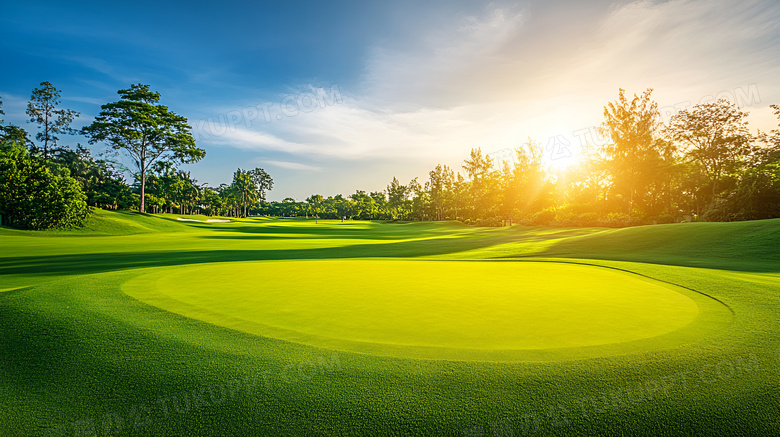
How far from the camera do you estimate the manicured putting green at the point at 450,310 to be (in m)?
3.88

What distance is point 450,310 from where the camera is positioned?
17.7ft

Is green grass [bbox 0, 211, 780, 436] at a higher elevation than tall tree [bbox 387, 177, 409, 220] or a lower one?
lower

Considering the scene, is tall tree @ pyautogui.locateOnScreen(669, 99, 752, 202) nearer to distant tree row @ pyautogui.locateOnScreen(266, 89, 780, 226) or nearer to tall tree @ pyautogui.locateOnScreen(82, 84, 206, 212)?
distant tree row @ pyautogui.locateOnScreen(266, 89, 780, 226)

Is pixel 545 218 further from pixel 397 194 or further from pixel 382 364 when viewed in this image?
pixel 397 194

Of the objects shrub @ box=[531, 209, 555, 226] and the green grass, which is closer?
the green grass

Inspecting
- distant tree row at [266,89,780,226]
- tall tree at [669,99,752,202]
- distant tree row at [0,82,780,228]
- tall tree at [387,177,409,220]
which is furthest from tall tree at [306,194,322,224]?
tall tree at [669,99,752,202]

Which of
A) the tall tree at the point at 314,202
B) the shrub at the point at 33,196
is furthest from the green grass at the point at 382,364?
the tall tree at the point at 314,202

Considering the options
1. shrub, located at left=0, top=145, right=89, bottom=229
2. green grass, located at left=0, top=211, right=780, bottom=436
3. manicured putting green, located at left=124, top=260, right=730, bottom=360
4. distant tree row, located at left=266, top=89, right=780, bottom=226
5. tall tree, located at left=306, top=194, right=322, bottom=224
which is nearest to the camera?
green grass, located at left=0, top=211, right=780, bottom=436

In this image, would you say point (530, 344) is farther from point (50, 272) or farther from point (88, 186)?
point (88, 186)

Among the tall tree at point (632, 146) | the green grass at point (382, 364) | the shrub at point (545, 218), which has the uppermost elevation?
the tall tree at point (632, 146)

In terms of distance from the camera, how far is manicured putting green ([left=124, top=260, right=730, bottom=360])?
12.7 feet

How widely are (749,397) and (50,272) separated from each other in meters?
16.2

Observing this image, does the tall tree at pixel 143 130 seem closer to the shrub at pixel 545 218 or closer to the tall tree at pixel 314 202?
the shrub at pixel 545 218

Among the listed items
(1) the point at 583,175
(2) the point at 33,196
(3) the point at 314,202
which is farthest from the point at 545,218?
(3) the point at 314,202
